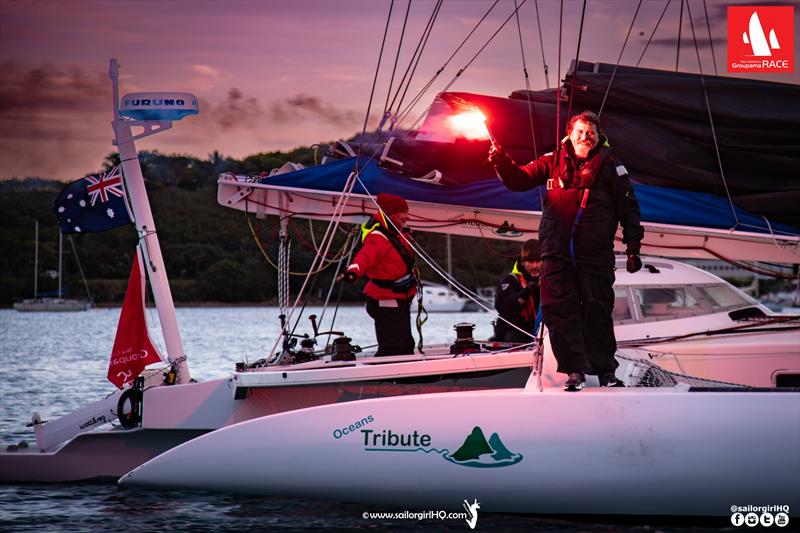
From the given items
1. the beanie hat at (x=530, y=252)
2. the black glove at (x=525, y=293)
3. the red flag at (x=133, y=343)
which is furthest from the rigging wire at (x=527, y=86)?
the red flag at (x=133, y=343)

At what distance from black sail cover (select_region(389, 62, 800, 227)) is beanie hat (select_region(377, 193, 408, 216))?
92cm

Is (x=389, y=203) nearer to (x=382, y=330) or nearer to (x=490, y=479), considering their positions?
(x=382, y=330)

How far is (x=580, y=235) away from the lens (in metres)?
6.95

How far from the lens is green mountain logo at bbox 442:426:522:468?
6938 mm

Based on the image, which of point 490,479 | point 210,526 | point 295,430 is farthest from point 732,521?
point 210,526

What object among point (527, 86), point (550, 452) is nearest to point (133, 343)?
point (527, 86)

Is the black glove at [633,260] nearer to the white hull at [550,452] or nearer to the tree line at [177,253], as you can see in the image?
the white hull at [550,452]

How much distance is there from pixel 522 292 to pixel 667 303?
1.55 metres

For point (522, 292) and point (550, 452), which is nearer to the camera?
point (550, 452)

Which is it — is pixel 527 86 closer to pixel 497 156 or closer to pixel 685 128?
pixel 685 128

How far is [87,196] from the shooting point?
952 cm

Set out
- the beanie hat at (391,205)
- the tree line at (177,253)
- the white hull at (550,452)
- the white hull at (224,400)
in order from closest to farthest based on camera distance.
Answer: the white hull at (550,452)
the white hull at (224,400)
the beanie hat at (391,205)
the tree line at (177,253)

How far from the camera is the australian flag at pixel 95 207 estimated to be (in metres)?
9.48

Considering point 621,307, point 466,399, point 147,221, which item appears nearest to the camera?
point 466,399
